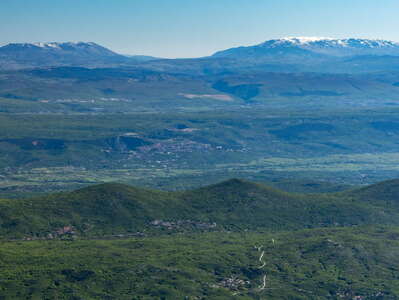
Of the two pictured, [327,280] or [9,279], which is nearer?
[9,279]

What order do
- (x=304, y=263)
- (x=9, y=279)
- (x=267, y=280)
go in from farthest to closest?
(x=304, y=263)
(x=267, y=280)
(x=9, y=279)

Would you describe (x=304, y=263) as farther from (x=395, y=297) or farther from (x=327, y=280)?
(x=395, y=297)

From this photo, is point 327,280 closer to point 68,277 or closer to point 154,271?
point 154,271


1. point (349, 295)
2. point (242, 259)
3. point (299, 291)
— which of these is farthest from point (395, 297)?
point (242, 259)

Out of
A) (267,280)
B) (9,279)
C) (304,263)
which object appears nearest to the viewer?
(9,279)

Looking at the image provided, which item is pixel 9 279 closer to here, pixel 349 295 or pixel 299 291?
pixel 299 291

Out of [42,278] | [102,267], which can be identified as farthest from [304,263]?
[42,278]

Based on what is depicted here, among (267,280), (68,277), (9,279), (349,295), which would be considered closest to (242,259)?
(267,280)

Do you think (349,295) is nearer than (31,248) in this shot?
Yes
